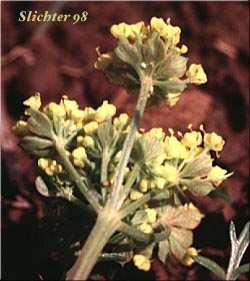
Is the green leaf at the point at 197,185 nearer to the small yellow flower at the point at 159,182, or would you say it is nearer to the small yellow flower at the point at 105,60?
the small yellow flower at the point at 159,182

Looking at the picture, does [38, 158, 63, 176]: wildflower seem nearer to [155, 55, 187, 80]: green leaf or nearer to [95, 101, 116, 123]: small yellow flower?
[95, 101, 116, 123]: small yellow flower

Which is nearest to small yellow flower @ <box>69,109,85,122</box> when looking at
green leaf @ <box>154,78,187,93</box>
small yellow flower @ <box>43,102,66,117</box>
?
small yellow flower @ <box>43,102,66,117</box>

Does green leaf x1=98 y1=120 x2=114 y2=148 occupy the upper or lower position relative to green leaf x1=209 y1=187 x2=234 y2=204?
upper

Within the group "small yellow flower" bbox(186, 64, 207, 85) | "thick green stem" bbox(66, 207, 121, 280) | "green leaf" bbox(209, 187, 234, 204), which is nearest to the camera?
"thick green stem" bbox(66, 207, 121, 280)

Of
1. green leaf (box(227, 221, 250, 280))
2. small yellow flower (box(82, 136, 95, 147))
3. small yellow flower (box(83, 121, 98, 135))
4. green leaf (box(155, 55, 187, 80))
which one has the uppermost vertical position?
green leaf (box(155, 55, 187, 80))

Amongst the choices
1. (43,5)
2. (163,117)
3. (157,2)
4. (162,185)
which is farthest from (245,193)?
(43,5)

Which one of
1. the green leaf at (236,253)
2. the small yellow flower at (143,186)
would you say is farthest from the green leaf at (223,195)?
the small yellow flower at (143,186)

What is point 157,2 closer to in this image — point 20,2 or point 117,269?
point 20,2
